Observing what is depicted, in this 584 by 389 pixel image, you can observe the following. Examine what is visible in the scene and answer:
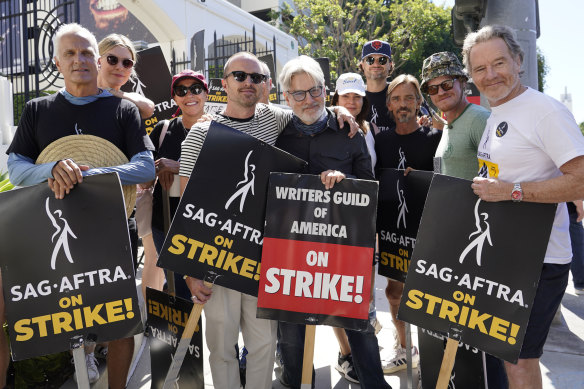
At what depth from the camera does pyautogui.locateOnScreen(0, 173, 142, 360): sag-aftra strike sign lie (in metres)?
2.47

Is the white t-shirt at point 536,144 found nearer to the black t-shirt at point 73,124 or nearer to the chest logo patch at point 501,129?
the chest logo patch at point 501,129

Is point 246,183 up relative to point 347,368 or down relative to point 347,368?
up

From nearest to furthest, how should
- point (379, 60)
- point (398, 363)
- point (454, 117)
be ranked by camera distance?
point (454, 117), point (398, 363), point (379, 60)

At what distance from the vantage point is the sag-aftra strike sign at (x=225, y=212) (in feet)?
8.80

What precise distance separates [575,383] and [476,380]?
4.40 feet

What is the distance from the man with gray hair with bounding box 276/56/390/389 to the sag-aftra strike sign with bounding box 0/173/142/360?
104 cm

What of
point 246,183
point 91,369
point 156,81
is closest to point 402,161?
point 246,183

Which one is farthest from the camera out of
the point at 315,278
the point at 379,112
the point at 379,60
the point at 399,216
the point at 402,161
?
the point at 379,60

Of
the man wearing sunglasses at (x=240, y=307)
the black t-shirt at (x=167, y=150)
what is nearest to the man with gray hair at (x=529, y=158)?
the man wearing sunglasses at (x=240, y=307)

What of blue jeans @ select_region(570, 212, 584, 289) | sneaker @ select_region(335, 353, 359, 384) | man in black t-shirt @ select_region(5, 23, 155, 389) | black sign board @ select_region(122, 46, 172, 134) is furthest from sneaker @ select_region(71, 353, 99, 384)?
blue jeans @ select_region(570, 212, 584, 289)

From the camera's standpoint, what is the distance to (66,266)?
8.28 ft

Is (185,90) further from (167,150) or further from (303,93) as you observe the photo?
(303,93)

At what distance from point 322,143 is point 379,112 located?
147 cm

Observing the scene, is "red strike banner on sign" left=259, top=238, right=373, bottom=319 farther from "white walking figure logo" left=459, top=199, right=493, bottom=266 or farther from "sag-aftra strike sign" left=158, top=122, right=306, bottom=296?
"white walking figure logo" left=459, top=199, right=493, bottom=266
